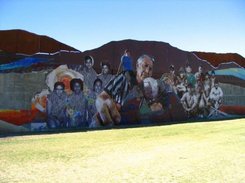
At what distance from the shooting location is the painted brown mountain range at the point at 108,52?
1956 centimetres

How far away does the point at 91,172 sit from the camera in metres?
8.84

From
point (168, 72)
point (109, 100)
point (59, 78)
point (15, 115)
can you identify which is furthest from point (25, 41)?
point (168, 72)

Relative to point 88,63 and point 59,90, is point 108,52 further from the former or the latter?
point 59,90

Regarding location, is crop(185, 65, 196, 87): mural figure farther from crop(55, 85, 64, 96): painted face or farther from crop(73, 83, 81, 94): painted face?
crop(55, 85, 64, 96): painted face

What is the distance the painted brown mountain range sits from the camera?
19562 mm

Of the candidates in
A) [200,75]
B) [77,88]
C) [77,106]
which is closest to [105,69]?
[77,88]

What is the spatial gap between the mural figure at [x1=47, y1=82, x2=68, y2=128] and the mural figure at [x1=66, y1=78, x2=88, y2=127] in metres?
0.32

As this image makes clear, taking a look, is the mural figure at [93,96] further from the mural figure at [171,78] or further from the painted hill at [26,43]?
the mural figure at [171,78]

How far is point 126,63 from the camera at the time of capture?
78.7 feet

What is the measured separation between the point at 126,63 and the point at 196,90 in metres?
7.23

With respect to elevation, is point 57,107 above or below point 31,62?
below

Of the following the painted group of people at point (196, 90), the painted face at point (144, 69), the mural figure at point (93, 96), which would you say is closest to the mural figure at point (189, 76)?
the painted group of people at point (196, 90)

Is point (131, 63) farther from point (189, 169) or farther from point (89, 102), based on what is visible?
point (189, 169)

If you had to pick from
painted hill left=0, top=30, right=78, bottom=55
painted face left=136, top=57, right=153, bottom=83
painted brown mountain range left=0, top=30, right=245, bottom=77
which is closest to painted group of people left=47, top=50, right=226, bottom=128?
painted face left=136, top=57, right=153, bottom=83
